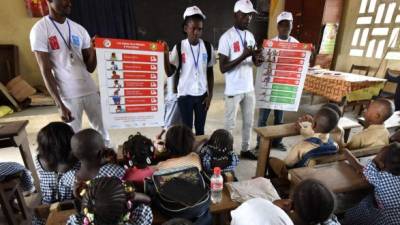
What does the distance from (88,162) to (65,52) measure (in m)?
1.07

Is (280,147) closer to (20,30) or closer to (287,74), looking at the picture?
(287,74)

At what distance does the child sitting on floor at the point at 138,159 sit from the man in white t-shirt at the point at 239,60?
1.40 m

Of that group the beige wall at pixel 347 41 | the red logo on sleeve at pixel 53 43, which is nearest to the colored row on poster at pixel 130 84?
the red logo on sleeve at pixel 53 43

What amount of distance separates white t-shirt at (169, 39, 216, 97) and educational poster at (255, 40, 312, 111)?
2.29ft

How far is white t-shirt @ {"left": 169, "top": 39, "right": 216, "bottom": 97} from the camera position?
2314 mm

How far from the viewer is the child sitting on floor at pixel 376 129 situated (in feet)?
6.68

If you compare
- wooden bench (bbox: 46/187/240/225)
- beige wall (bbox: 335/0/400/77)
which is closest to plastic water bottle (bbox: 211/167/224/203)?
wooden bench (bbox: 46/187/240/225)

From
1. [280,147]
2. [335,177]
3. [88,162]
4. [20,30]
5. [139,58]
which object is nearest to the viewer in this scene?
[88,162]

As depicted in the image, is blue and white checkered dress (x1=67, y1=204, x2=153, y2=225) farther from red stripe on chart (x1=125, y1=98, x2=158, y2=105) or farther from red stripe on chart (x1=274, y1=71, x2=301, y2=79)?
red stripe on chart (x1=274, y1=71, x2=301, y2=79)

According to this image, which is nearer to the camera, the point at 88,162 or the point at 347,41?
the point at 88,162

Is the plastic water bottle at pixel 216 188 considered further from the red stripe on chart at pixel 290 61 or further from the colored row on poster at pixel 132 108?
the red stripe on chart at pixel 290 61

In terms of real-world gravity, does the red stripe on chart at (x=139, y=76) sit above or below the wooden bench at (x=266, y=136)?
above

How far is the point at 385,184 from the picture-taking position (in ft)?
4.76

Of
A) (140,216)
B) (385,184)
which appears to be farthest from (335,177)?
(140,216)
